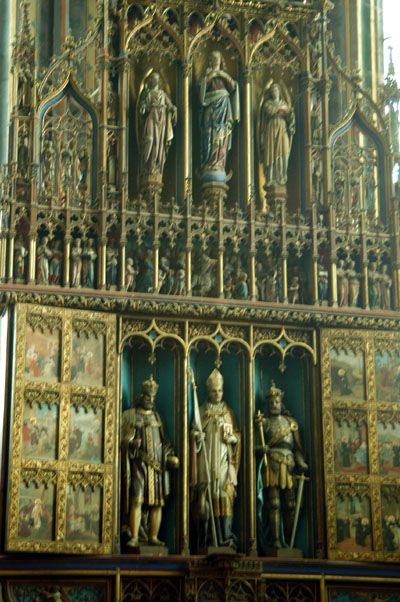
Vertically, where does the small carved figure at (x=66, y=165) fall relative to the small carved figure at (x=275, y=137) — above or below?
below

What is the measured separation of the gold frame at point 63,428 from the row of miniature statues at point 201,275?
582 mm

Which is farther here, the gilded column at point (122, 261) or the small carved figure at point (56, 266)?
the gilded column at point (122, 261)

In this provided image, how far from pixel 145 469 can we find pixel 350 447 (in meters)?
2.96

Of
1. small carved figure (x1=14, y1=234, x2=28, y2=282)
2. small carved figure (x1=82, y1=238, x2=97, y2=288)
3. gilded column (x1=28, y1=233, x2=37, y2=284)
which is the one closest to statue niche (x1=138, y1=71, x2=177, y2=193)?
small carved figure (x1=82, y1=238, x2=97, y2=288)

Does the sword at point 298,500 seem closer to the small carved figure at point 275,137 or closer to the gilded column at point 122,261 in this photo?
the gilded column at point 122,261

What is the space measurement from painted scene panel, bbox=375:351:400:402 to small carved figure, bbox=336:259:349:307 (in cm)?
91

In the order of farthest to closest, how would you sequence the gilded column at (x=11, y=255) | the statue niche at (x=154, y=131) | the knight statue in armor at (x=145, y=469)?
1. the statue niche at (x=154, y=131)
2. the gilded column at (x=11, y=255)
3. the knight statue in armor at (x=145, y=469)

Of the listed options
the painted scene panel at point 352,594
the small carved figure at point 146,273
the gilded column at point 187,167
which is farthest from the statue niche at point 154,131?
the painted scene panel at point 352,594

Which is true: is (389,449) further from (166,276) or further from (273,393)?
(166,276)

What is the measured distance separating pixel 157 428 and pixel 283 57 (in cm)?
611

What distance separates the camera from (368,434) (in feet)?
70.4

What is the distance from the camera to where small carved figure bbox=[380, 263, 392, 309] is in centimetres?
2225

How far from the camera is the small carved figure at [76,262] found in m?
21.1

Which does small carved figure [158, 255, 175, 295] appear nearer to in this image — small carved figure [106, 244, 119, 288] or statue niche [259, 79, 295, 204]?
small carved figure [106, 244, 119, 288]
